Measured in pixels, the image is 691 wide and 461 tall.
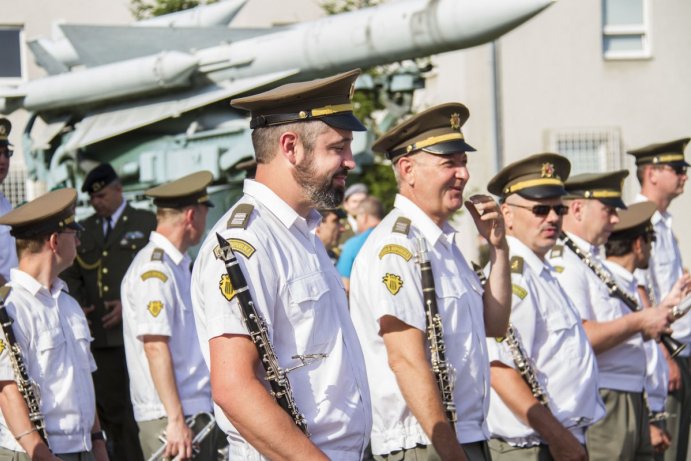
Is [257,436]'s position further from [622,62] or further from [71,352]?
[622,62]

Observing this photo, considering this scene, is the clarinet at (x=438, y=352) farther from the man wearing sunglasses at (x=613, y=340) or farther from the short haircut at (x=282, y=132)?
the man wearing sunglasses at (x=613, y=340)

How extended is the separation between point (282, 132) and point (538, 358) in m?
2.55

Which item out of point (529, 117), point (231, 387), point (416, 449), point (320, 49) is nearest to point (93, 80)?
point (320, 49)

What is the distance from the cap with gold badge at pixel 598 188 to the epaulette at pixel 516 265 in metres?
1.76

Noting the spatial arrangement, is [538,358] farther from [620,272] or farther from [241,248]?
[241,248]

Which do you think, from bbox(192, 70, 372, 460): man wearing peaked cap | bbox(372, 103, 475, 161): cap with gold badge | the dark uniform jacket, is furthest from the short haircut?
the dark uniform jacket

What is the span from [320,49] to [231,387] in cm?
1132

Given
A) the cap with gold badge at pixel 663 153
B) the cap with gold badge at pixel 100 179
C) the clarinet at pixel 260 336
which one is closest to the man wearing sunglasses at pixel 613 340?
the cap with gold badge at pixel 663 153

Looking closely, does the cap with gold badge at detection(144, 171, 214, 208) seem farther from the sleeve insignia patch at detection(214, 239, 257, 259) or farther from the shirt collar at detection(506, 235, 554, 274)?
the sleeve insignia patch at detection(214, 239, 257, 259)

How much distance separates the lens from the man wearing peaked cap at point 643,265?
8.11m

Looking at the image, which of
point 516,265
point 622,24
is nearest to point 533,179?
point 516,265

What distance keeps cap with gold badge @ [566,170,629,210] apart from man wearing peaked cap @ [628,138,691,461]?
148cm

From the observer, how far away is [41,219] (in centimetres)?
589

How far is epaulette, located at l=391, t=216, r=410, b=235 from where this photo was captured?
5.18 meters
